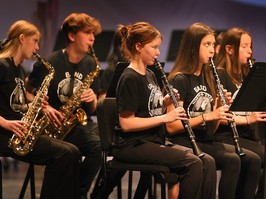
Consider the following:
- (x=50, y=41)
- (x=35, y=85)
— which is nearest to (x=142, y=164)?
(x=35, y=85)

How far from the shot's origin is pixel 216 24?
25.9 ft

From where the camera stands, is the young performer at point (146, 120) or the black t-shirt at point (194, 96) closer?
the young performer at point (146, 120)

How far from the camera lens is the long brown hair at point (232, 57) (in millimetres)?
5277

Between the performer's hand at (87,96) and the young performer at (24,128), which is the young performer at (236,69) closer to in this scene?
the performer's hand at (87,96)

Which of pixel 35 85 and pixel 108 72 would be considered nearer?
pixel 35 85

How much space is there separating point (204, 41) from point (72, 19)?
1.14 metres

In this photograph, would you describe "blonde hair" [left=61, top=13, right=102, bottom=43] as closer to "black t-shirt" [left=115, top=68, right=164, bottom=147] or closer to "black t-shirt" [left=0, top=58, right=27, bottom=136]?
"black t-shirt" [left=0, top=58, right=27, bottom=136]

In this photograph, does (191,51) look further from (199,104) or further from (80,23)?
(80,23)

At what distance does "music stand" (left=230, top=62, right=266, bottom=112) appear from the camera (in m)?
4.20

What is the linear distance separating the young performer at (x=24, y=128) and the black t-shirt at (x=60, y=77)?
16.6 inches

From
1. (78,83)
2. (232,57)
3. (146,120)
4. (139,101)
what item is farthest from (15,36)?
(232,57)

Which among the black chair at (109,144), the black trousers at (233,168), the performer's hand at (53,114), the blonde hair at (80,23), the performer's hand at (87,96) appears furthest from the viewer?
the blonde hair at (80,23)

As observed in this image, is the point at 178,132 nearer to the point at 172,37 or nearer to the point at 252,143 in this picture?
the point at 252,143

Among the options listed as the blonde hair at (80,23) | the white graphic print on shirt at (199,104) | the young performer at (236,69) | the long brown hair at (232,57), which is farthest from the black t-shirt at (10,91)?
the long brown hair at (232,57)
